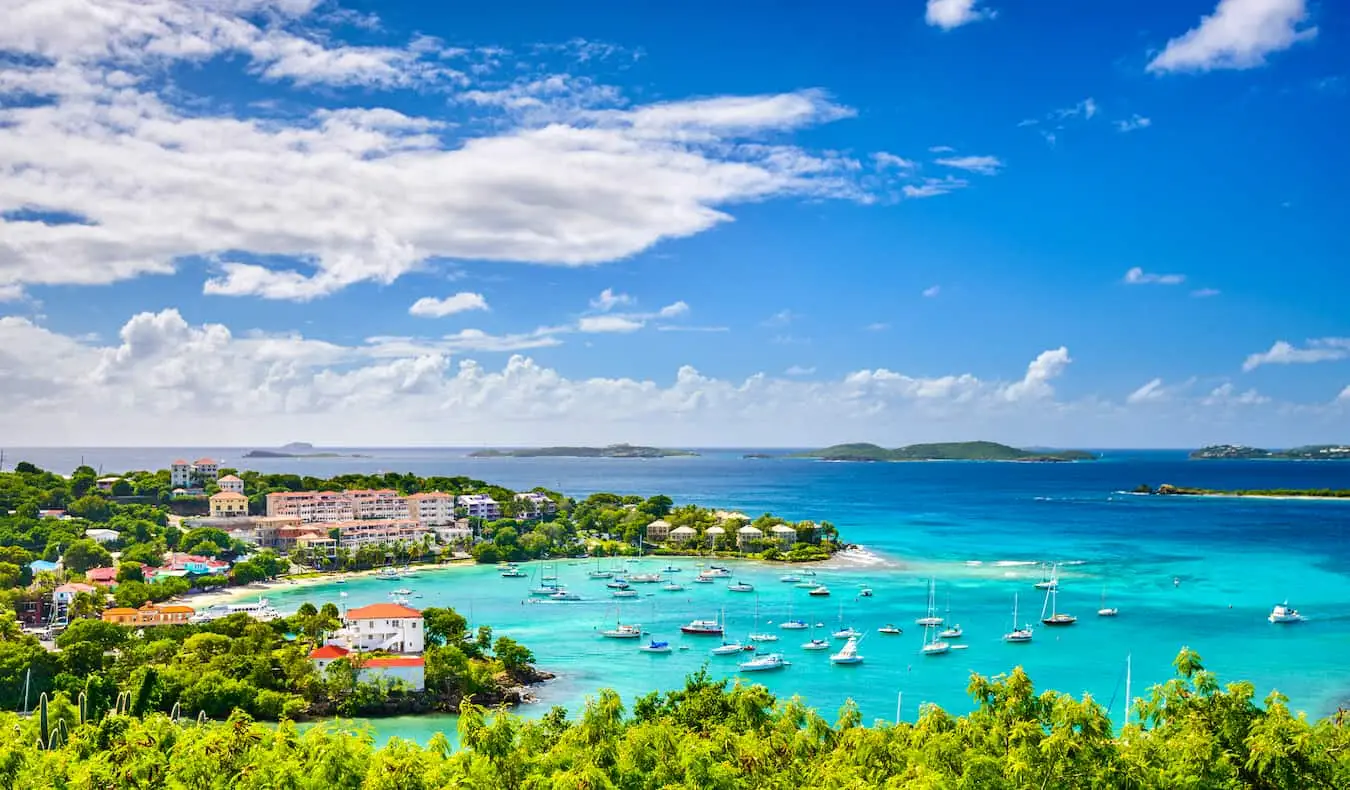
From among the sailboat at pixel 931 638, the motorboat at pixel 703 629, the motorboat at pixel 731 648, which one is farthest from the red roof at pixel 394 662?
the sailboat at pixel 931 638

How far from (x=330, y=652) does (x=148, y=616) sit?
452 inches

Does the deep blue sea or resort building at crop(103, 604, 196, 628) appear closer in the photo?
the deep blue sea

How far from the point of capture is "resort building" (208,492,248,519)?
72.1 metres

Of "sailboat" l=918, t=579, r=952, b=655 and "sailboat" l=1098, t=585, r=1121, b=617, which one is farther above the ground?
"sailboat" l=1098, t=585, r=1121, b=617

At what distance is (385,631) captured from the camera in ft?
107

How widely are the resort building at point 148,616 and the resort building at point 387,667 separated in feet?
33.9

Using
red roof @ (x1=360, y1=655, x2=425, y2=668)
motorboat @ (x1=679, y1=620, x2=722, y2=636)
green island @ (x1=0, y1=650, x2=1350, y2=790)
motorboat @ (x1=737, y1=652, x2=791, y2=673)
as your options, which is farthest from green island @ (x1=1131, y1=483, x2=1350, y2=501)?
green island @ (x1=0, y1=650, x2=1350, y2=790)

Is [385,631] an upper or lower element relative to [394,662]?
upper

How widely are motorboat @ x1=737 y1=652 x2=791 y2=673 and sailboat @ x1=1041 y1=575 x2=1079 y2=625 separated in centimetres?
1324

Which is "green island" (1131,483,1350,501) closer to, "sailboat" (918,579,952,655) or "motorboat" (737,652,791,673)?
"sailboat" (918,579,952,655)

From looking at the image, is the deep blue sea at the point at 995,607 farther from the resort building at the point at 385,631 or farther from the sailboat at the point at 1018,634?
the resort building at the point at 385,631

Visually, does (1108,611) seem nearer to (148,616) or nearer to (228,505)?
(148,616)

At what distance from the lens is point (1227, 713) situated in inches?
608

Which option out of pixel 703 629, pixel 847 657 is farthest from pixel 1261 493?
pixel 847 657
